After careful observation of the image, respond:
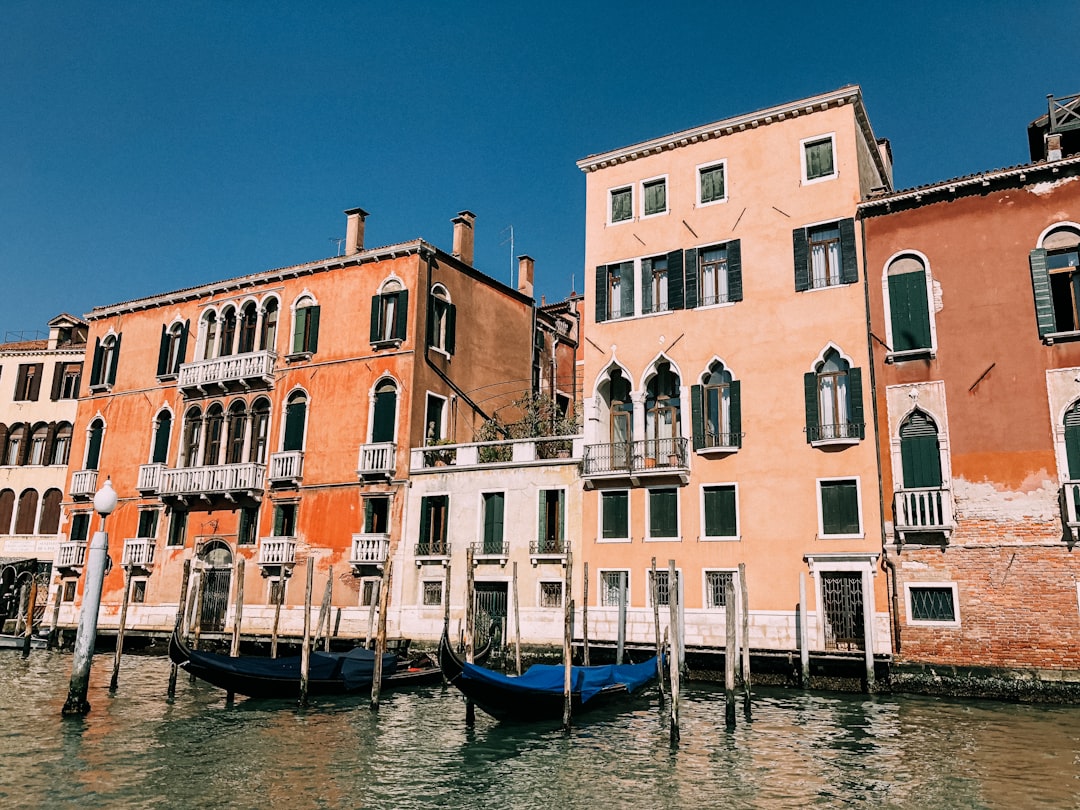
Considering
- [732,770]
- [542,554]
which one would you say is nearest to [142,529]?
[542,554]

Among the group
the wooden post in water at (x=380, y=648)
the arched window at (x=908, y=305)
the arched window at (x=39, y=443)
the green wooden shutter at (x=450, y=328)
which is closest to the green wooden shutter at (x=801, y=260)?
the arched window at (x=908, y=305)

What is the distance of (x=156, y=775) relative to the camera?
1038cm

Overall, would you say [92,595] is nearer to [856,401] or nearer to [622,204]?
[856,401]

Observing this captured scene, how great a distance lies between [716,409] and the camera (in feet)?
63.8

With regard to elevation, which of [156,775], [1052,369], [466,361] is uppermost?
[466,361]

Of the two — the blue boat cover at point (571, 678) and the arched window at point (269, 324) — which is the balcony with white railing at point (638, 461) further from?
the arched window at point (269, 324)

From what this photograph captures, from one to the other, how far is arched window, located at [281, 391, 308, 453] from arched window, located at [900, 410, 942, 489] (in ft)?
48.7

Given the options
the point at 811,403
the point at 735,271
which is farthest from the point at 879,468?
the point at 735,271

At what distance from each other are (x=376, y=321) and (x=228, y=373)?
500 cm

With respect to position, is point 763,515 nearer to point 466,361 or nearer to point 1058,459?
point 1058,459

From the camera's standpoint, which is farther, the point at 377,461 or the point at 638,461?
the point at 377,461

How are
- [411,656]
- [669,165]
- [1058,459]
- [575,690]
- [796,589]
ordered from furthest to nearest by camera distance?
[669,165], [411,656], [796,589], [1058,459], [575,690]

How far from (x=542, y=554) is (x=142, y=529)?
12718 millimetres

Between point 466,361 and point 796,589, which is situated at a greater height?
point 466,361
